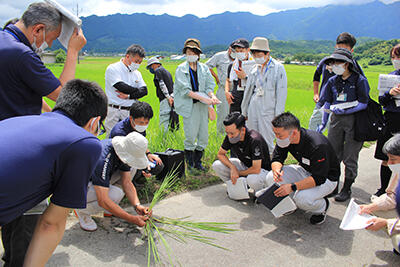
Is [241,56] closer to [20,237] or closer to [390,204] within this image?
[390,204]

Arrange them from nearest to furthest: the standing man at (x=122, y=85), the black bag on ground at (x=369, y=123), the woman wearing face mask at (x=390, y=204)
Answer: the woman wearing face mask at (x=390, y=204)
the black bag on ground at (x=369, y=123)
the standing man at (x=122, y=85)

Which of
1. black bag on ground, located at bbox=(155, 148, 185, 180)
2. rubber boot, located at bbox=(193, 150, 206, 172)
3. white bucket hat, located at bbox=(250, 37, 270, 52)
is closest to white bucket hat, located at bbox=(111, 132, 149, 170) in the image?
black bag on ground, located at bbox=(155, 148, 185, 180)

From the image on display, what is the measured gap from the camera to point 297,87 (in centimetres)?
1745

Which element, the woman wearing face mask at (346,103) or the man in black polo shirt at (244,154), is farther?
the woman wearing face mask at (346,103)

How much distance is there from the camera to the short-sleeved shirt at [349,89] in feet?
12.3

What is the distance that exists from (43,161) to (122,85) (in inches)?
128

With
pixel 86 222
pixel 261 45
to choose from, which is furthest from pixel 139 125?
pixel 261 45

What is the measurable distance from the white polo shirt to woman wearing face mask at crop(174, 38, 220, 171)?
722 millimetres

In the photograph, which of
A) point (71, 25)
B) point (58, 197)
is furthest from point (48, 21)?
point (58, 197)

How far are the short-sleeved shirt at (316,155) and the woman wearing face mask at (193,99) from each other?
5.19ft

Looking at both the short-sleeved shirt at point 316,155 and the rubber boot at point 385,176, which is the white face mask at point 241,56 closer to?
the short-sleeved shirt at point 316,155

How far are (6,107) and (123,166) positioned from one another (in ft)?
3.89

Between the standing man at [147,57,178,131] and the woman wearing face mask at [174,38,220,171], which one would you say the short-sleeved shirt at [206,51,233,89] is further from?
the woman wearing face mask at [174,38,220,171]

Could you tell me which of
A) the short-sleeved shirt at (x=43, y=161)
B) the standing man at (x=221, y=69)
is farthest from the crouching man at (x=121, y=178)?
the standing man at (x=221, y=69)
